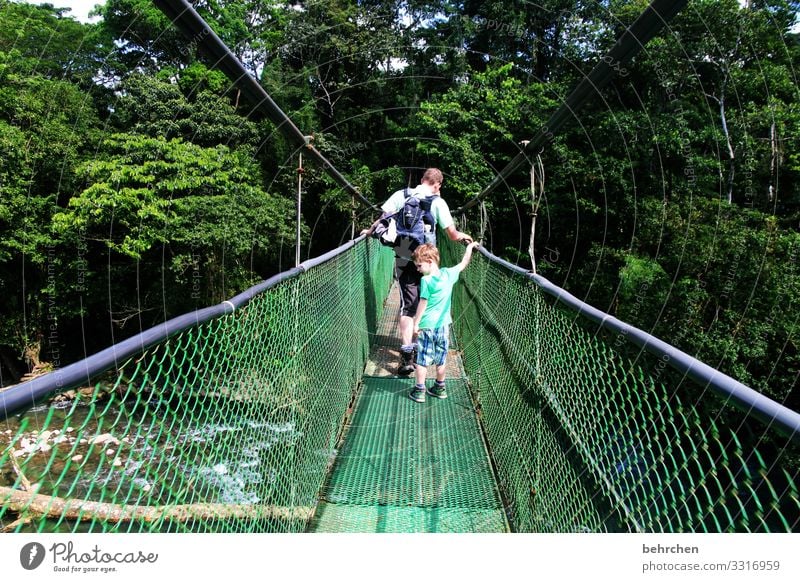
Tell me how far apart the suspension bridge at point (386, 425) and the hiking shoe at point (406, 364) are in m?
0.33

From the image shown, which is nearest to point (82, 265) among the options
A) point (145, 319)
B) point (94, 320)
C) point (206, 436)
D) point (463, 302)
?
point (145, 319)

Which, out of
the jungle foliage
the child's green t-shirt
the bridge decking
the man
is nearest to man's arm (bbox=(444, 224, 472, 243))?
→ the man

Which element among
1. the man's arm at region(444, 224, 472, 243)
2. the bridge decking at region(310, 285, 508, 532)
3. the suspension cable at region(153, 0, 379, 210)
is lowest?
the bridge decking at region(310, 285, 508, 532)

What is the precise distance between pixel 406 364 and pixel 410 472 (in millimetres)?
1390

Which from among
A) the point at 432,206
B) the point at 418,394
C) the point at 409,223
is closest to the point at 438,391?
the point at 418,394

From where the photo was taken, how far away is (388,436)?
2.97 meters

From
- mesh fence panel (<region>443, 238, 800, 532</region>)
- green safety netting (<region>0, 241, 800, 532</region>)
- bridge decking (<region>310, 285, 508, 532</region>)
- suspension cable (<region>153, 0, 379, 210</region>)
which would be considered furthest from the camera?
bridge decking (<region>310, 285, 508, 532</region>)

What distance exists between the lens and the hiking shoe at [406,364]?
3.88 meters

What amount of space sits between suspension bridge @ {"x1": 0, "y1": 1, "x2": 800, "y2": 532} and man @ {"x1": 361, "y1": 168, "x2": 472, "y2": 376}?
0.34 m

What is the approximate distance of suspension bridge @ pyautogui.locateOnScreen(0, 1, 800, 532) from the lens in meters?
0.88

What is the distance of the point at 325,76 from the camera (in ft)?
57.2

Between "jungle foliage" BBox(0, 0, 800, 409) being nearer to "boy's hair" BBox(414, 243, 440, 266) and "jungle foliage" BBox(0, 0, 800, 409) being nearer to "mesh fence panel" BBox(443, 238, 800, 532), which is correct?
"boy's hair" BBox(414, 243, 440, 266)

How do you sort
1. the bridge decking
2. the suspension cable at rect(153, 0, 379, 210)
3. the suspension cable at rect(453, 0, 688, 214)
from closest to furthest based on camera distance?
the suspension cable at rect(153, 0, 379, 210), the suspension cable at rect(453, 0, 688, 214), the bridge decking

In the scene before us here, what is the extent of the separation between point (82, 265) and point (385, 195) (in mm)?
8576
